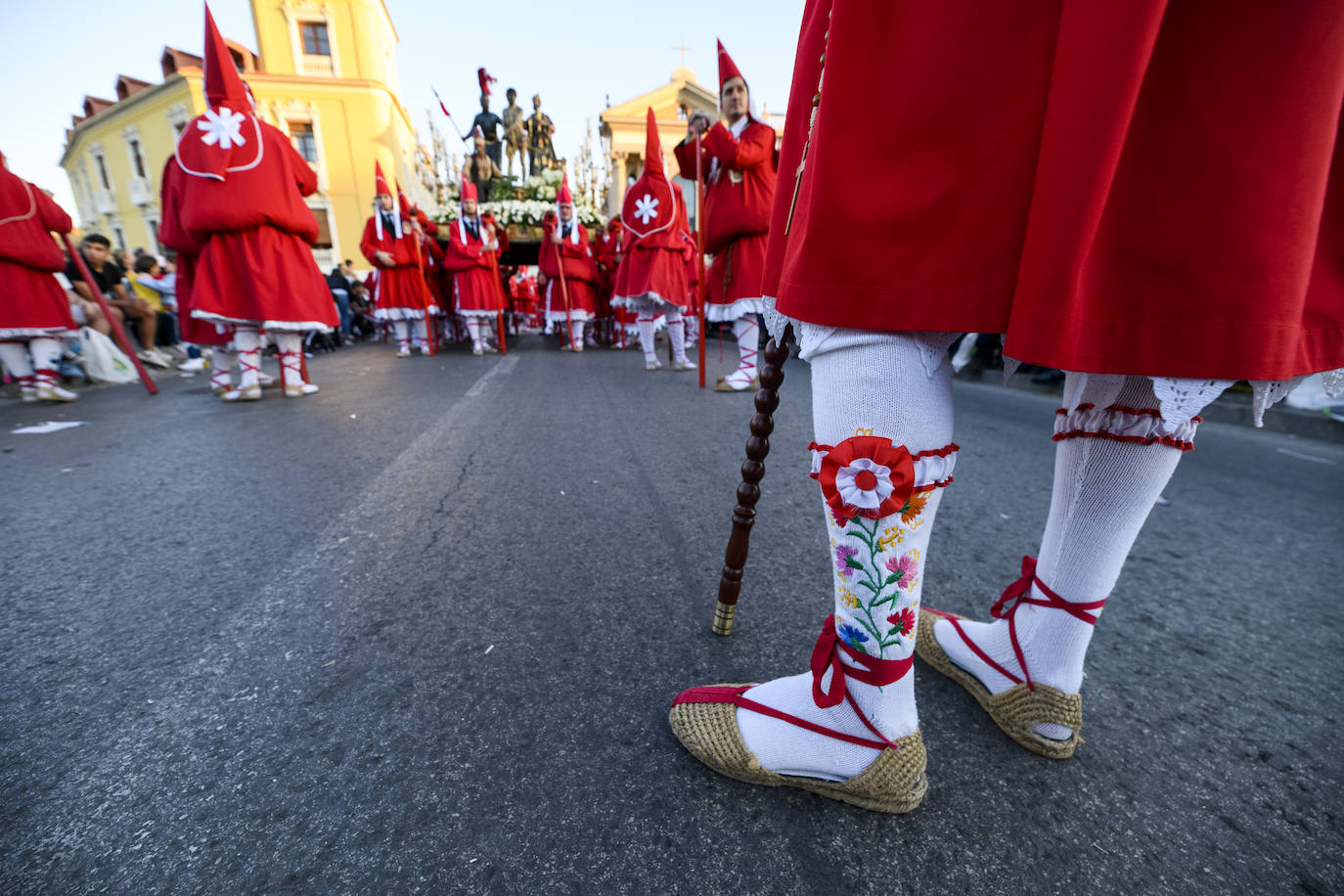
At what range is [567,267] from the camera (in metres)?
8.20

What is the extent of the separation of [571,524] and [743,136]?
3.07m

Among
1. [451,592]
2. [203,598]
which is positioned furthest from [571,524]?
[203,598]

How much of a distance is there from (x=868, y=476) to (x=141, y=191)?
34190mm

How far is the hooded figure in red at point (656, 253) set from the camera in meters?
5.59

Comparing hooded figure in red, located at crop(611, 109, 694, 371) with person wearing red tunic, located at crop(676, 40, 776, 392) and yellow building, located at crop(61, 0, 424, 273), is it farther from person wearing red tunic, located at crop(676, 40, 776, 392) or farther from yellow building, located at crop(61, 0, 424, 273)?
yellow building, located at crop(61, 0, 424, 273)

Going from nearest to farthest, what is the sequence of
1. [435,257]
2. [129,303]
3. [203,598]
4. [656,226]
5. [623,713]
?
1. [623,713]
2. [203,598]
3. [656,226]
4. [129,303]
5. [435,257]

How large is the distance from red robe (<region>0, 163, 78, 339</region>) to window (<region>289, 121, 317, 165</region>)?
2195 cm

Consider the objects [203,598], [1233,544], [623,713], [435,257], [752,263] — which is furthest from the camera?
[435,257]

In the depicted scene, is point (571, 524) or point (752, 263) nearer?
point (571, 524)

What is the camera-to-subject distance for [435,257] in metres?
9.09

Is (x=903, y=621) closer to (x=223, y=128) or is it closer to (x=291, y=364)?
(x=223, y=128)

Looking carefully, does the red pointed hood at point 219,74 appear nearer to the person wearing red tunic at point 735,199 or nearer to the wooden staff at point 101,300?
the wooden staff at point 101,300

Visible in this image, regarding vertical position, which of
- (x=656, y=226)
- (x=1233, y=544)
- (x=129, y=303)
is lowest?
Answer: (x=1233, y=544)

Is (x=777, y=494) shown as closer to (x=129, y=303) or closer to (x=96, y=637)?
(x=96, y=637)
